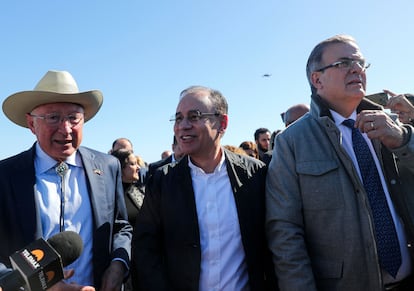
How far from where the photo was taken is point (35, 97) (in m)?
2.72

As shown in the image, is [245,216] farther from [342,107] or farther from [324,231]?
[342,107]

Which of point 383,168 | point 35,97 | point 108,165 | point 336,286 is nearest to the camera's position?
point 336,286

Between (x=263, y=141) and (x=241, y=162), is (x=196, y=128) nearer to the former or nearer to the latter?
(x=241, y=162)

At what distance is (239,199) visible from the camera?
8.52 ft

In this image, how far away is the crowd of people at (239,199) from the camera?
235 centimetres

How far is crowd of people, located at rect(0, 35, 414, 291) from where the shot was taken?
2348 mm

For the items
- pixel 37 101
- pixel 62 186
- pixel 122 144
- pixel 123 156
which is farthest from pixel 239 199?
pixel 122 144

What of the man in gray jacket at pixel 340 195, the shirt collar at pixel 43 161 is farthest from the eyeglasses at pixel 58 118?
the man in gray jacket at pixel 340 195

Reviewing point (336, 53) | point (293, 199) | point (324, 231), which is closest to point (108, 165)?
point (293, 199)

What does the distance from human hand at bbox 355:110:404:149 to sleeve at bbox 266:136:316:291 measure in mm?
512

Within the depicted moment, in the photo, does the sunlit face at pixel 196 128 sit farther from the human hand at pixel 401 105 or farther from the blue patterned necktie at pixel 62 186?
the human hand at pixel 401 105

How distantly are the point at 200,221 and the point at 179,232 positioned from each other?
0.17 meters

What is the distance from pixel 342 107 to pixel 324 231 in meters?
0.94

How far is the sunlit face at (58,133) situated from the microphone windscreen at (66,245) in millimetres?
897
